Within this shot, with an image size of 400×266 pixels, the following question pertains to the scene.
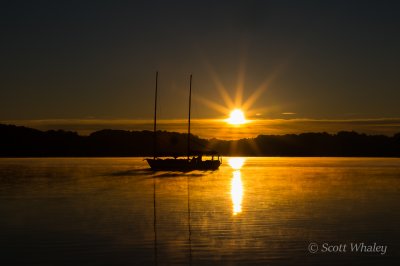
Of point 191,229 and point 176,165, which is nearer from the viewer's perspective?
point 191,229

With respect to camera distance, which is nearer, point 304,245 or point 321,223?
point 304,245

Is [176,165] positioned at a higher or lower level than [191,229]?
higher

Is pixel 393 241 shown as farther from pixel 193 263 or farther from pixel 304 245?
pixel 193 263

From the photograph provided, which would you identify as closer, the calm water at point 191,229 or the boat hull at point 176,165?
the calm water at point 191,229

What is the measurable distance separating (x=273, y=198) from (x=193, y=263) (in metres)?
36.7

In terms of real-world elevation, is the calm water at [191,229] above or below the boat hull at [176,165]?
below

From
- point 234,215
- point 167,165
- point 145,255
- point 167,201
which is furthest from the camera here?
point 167,165

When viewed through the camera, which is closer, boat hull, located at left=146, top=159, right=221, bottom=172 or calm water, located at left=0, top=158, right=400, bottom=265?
Result: calm water, located at left=0, top=158, right=400, bottom=265

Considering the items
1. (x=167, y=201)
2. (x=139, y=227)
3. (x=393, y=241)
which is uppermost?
(x=167, y=201)

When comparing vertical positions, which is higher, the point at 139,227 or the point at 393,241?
the point at 139,227

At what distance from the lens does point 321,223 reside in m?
41.6

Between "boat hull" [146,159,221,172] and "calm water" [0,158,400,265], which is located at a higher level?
"boat hull" [146,159,221,172]

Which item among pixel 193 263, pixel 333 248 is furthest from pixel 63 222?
pixel 333 248

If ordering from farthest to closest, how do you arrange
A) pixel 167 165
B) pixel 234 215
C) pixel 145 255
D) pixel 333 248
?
pixel 167 165 → pixel 234 215 → pixel 333 248 → pixel 145 255
